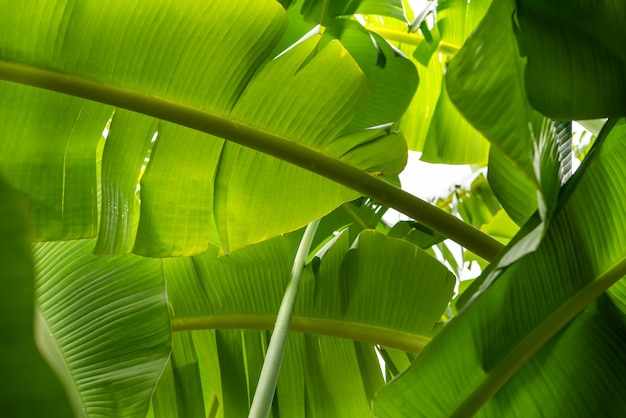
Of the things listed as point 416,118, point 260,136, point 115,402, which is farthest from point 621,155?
point 416,118

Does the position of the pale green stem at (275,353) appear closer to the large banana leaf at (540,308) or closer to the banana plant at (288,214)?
the banana plant at (288,214)

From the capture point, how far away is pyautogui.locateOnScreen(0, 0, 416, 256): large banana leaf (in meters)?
0.61

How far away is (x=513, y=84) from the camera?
0.44 m

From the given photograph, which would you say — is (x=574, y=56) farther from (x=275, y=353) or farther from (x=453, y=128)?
(x=453, y=128)

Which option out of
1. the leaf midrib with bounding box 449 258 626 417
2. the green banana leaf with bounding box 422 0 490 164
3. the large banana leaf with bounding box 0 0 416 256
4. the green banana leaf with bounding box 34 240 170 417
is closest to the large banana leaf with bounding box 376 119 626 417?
the leaf midrib with bounding box 449 258 626 417

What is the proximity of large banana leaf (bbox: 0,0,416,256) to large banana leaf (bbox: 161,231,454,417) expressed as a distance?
0.14 m

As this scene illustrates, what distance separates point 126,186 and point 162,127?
0.08 metres

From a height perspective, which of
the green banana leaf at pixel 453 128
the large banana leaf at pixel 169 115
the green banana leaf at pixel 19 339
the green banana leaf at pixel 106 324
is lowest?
the green banana leaf at pixel 19 339

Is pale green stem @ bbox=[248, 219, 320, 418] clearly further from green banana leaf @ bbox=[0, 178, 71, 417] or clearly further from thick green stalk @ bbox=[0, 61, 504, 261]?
green banana leaf @ bbox=[0, 178, 71, 417]

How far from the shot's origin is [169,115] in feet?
2.13

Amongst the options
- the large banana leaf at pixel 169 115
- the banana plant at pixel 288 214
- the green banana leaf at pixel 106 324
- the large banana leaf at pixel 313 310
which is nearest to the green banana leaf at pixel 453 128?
the banana plant at pixel 288 214

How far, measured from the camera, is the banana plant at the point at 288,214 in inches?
15.8

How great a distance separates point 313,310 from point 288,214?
0.20m

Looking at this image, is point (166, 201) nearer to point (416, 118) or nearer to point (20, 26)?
point (20, 26)
